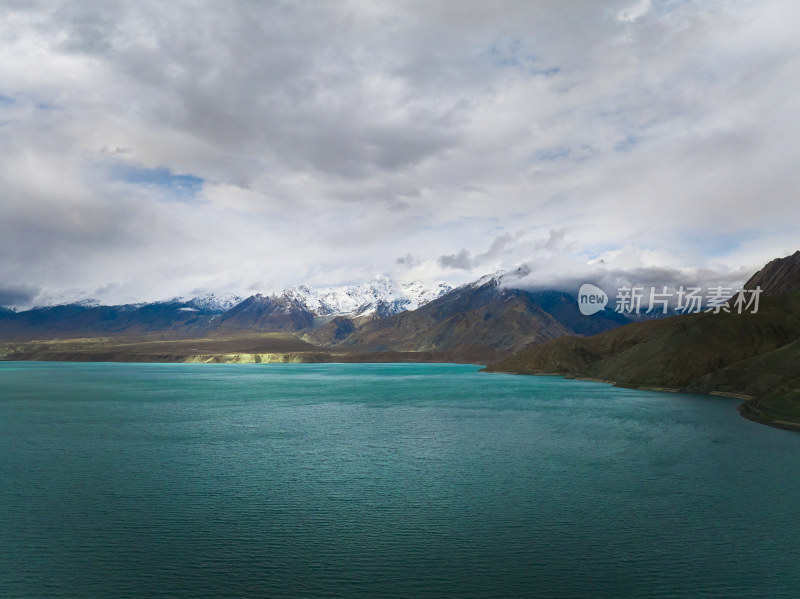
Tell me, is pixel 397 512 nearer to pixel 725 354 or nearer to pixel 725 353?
pixel 725 354

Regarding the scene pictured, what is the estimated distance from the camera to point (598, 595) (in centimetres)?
2538

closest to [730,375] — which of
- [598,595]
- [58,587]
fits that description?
[598,595]

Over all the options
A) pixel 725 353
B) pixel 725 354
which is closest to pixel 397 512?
pixel 725 354

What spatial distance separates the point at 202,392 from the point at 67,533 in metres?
124

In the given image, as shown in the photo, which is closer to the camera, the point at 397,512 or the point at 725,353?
the point at 397,512

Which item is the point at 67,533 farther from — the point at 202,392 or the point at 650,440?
the point at 202,392

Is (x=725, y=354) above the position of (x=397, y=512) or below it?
above

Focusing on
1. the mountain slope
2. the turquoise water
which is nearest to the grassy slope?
the mountain slope

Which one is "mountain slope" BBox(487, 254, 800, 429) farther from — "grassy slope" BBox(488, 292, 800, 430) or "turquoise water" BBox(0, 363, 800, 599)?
"turquoise water" BBox(0, 363, 800, 599)

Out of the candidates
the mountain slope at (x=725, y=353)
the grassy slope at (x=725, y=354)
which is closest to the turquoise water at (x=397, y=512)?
the grassy slope at (x=725, y=354)

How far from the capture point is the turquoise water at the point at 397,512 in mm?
26969

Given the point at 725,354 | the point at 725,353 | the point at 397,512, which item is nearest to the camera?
the point at 397,512

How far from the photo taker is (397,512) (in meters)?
37.4

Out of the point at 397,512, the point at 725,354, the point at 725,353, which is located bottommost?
the point at 397,512
